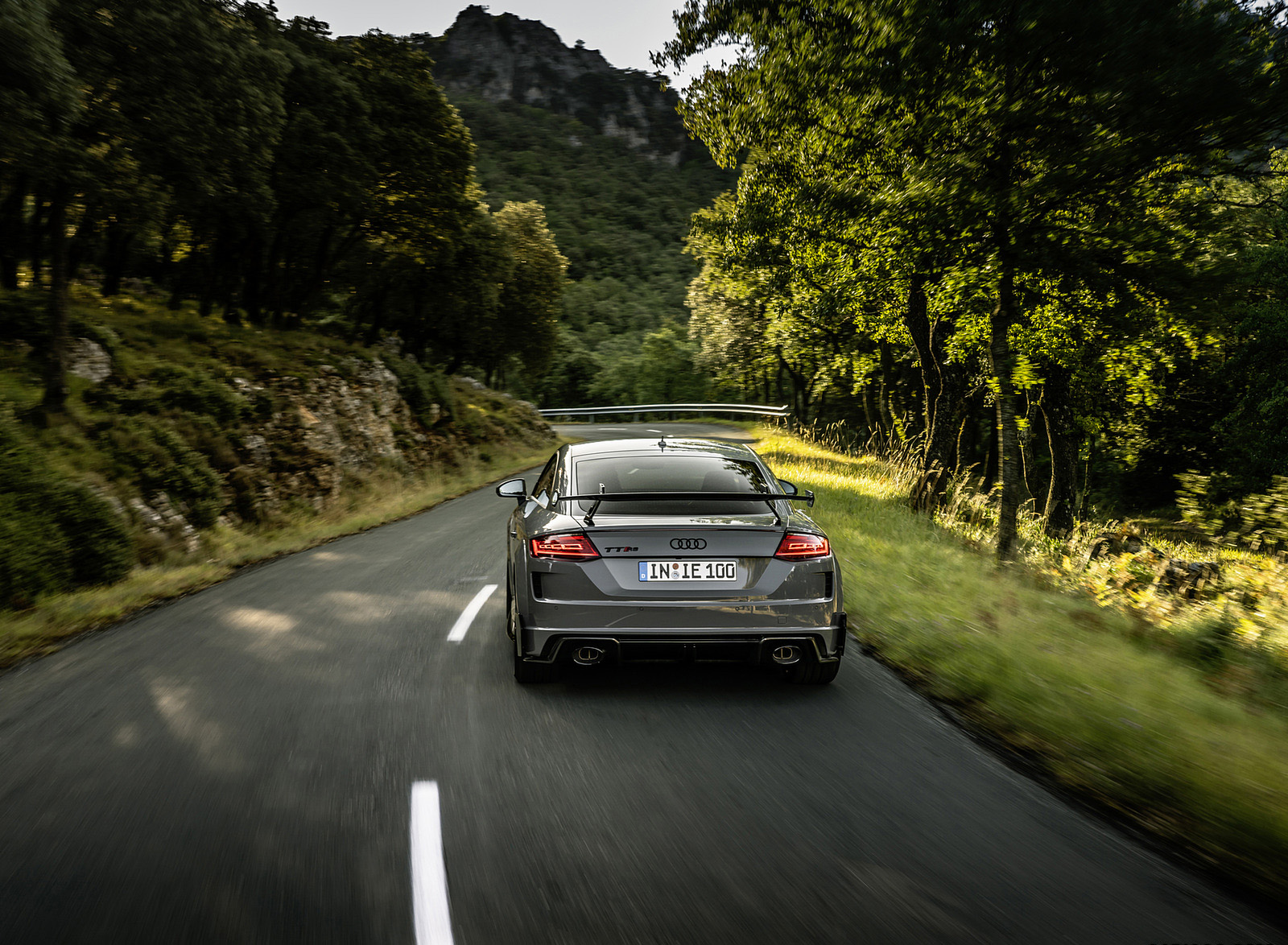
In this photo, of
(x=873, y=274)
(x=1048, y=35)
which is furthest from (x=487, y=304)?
(x=1048, y=35)

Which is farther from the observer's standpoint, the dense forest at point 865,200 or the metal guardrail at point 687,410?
the metal guardrail at point 687,410

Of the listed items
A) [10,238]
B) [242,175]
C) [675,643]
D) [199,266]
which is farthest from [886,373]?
[675,643]

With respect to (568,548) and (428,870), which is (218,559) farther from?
(428,870)

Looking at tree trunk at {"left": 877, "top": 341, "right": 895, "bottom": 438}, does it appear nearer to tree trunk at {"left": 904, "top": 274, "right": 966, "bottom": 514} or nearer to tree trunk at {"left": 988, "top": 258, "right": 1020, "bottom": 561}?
tree trunk at {"left": 904, "top": 274, "right": 966, "bottom": 514}

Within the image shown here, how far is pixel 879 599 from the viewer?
728 centimetres

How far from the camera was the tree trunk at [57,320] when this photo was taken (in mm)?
11383

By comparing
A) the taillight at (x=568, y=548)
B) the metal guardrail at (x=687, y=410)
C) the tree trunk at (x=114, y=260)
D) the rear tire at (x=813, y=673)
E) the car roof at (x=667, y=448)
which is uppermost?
the tree trunk at (x=114, y=260)

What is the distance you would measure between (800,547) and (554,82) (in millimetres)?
201391

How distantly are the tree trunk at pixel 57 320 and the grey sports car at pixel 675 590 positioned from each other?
9.95 m

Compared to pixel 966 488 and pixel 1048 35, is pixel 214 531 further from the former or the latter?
pixel 966 488

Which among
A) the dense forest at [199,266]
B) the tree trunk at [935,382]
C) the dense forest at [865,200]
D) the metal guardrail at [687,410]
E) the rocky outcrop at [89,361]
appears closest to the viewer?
the dense forest at [865,200]

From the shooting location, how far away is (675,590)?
15.2 ft

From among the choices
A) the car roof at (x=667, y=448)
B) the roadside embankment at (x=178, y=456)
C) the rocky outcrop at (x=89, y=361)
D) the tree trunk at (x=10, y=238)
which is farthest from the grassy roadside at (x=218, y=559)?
the tree trunk at (x=10, y=238)

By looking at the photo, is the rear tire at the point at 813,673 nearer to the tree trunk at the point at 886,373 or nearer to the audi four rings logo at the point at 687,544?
the audi four rings logo at the point at 687,544
